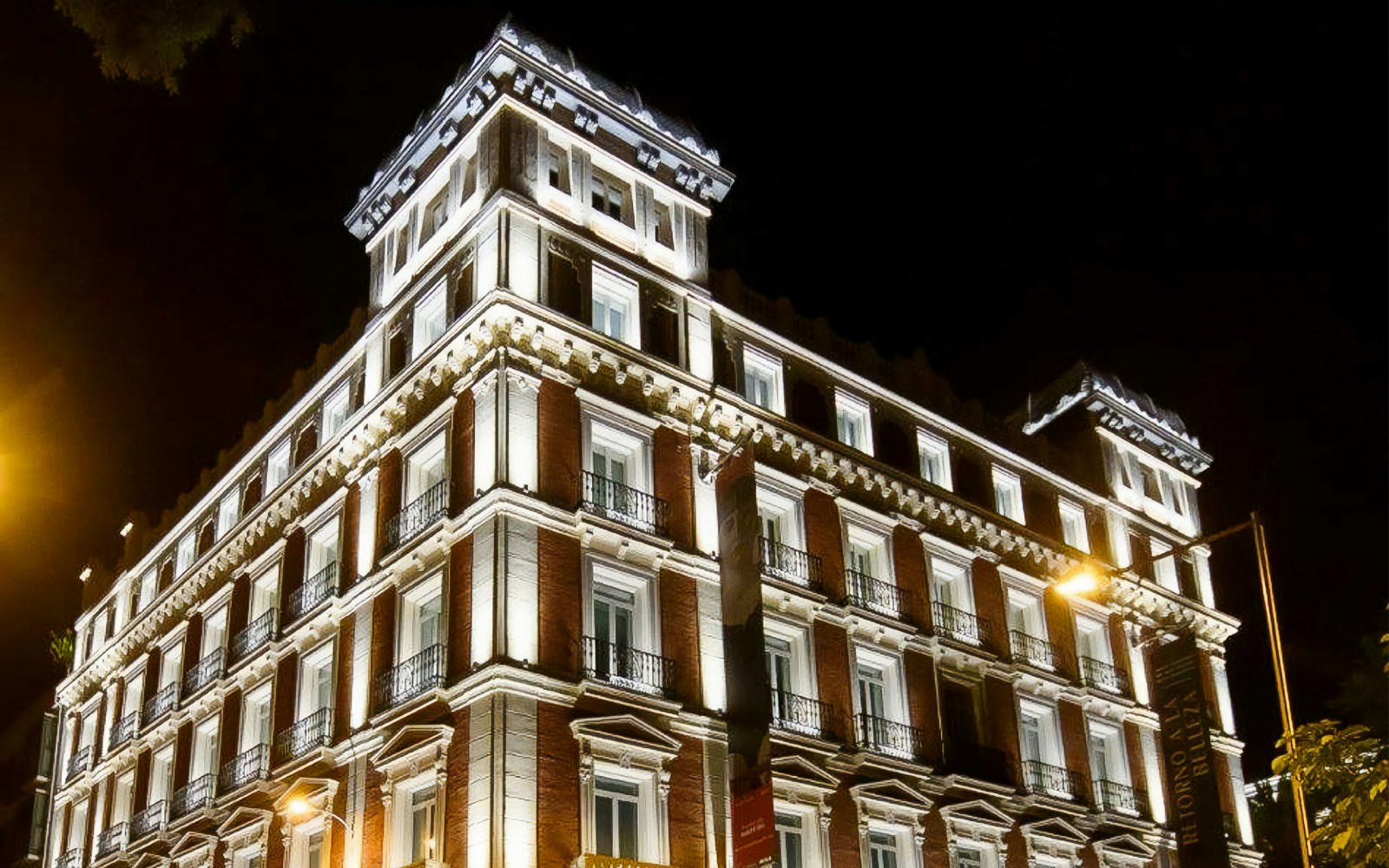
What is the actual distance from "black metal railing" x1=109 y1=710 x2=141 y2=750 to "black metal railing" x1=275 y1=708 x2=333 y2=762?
462 inches

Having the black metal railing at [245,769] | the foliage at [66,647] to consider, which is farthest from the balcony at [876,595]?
the foliage at [66,647]

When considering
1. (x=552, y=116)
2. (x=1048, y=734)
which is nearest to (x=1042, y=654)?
(x=1048, y=734)

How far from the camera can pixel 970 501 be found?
41156 millimetres

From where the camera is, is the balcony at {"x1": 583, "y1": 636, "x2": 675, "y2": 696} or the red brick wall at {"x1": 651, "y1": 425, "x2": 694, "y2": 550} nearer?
the balcony at {"x1": 583, "y1": 636, "x2": 675, "y2": 696}

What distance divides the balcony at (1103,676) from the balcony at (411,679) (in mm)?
20648

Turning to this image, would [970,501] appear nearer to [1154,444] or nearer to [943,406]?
[943,406]

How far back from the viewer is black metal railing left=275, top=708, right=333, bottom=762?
109ft

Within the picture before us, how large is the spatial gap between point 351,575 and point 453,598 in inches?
233

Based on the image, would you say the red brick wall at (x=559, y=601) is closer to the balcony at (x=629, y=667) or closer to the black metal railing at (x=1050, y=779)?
the balcony at (x=629, y=667)

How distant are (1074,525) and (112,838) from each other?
32.1 m

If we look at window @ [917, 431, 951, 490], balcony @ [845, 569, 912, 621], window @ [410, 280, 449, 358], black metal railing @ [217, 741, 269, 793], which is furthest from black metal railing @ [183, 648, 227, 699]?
window @ [917, 431, 951, 490]

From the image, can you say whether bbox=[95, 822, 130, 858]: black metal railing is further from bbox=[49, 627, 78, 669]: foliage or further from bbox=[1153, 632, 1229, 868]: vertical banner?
bbox=[1153, 632, 1229, 868]: vertical banner

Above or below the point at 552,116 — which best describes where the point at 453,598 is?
below

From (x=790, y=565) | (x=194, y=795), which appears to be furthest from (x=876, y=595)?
(x=194, y=795)
